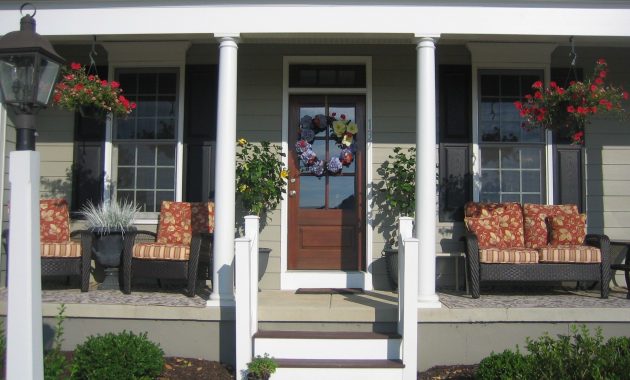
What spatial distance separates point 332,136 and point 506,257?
7.11 ft

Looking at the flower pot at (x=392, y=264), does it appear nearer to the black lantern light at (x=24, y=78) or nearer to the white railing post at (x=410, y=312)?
the white railing post at (x=410, y=312)

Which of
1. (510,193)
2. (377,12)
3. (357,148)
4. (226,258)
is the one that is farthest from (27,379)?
(510,193)

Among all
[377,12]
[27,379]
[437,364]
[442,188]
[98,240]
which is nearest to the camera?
[27,379]

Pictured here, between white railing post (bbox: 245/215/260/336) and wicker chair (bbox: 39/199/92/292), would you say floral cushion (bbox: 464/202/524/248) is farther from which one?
wicker chair (bbox: 39/199/92/292)

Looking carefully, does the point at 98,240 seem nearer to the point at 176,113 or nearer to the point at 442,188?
the point at 176,113

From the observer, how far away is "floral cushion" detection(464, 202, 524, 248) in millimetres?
5770

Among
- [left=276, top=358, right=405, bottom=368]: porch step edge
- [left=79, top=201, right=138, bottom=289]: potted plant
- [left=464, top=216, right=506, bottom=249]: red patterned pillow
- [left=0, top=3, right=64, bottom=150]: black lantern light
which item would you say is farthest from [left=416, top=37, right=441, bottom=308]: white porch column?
[left=0, top=3, right=64, bottom=150]: black lantern light

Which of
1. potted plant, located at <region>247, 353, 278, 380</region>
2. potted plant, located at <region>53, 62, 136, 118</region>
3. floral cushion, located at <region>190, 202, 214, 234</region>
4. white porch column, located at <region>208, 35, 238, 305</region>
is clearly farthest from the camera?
floral cushion, located at <region>190, 202, 214, 234</region>

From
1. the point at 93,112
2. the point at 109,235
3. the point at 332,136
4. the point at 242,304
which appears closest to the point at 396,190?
the point at 332,136

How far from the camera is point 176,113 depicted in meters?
6.25

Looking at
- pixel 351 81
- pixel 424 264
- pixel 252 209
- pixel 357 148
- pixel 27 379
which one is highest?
pixel 351 81

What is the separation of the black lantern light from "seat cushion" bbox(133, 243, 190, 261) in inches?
101

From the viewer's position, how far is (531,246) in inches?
228

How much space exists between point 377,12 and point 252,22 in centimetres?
106
